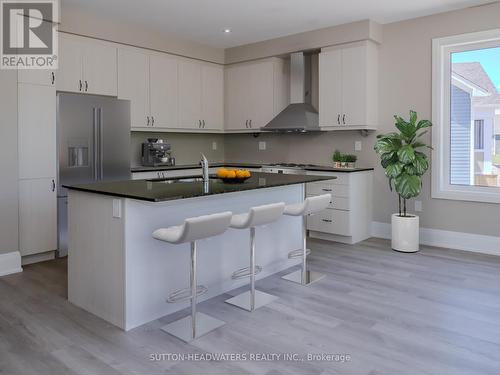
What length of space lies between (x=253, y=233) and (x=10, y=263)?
2.44 m

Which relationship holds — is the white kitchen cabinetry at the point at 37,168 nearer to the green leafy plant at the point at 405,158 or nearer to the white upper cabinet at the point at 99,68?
the white upper cabinet at the point at 99,68

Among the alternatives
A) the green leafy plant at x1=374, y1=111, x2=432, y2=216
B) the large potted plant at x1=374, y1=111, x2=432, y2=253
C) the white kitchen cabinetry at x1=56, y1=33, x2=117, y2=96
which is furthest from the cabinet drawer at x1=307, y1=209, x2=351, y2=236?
the white kitchen cabinetry at x1=56, y1=33, x2=117, y2=96

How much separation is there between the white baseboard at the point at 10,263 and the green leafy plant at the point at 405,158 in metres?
3.84

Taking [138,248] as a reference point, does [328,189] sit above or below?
above

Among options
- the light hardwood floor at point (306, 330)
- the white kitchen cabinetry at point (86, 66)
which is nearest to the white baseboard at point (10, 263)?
the light hardwood floor at point (306, 330)

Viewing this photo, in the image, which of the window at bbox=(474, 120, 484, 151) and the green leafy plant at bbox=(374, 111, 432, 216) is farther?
the window at bbox=(474, 120, 484, 151)

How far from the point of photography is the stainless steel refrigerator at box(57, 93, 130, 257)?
14.7 feet

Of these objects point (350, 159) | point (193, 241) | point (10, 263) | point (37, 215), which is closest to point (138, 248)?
point (193, 241)

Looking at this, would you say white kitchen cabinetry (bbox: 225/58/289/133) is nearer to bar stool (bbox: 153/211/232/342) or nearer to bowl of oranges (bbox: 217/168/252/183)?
bowl of oranges (bbox: 217/168/252/183)

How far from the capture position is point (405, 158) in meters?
4.56

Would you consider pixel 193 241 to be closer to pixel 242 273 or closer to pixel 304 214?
pixel 242 273

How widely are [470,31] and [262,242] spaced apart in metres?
3.29

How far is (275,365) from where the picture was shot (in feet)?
7.64
